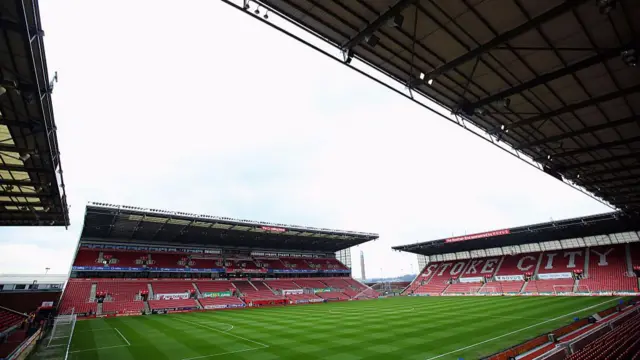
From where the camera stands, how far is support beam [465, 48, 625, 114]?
26.8 ft

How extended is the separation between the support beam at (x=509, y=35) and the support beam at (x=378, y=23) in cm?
275

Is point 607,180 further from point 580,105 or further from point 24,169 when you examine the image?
point 24,169

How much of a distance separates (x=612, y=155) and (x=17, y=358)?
3251 centimetres

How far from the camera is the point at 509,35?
25.2ft

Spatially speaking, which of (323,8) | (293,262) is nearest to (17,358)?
(323,8)

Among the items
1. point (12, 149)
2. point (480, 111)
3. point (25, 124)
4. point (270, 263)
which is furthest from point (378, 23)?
point (270, 263)

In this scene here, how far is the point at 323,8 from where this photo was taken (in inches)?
291

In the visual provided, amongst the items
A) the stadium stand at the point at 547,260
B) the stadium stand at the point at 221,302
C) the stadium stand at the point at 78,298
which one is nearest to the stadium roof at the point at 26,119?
the stadium stand at the point at 78,298

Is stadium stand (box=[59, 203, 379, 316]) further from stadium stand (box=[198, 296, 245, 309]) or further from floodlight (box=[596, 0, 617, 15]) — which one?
floodlight (box=[596, 0, 617, 15])

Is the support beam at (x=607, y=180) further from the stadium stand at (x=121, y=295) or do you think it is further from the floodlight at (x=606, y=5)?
the stadium stand at (x=121, y=295)

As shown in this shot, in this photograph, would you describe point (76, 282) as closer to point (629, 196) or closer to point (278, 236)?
point (278, 236)

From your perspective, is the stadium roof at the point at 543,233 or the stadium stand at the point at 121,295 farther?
the stadium roof at the point at 543,233

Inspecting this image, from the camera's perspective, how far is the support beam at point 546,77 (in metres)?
8.17

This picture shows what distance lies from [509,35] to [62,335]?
32.4m
